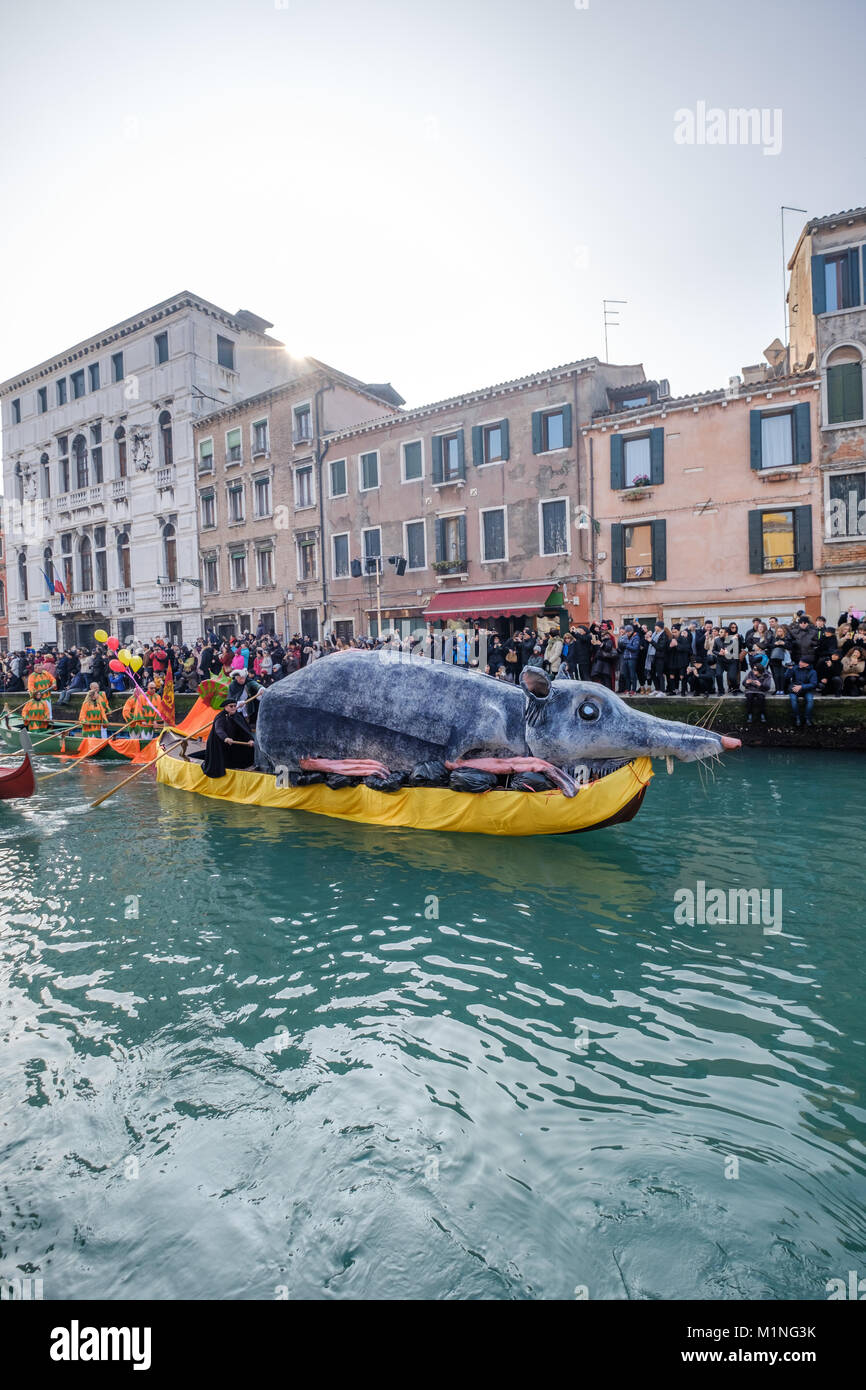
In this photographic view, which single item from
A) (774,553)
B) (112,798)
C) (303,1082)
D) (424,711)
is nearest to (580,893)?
(424,711)

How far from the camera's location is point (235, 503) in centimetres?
3728

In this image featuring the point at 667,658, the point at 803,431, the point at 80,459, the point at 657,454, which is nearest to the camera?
the point at 667,658

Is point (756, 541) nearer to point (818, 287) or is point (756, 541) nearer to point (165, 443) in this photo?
point (818, 287)

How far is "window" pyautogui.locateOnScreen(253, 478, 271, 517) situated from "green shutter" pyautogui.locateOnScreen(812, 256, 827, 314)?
2298 centimetres

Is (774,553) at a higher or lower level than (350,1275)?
higher

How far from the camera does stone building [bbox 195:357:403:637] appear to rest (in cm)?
3406

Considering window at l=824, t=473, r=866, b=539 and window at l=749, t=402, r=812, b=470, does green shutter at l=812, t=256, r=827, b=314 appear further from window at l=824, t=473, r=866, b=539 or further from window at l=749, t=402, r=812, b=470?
window at l=824, t=473, r=866, b=539

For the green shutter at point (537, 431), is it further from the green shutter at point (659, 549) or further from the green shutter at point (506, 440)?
the green shutter at point (659, 549)

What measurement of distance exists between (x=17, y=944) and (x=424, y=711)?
197 inches

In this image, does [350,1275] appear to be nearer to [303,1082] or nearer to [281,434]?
[303,1082]

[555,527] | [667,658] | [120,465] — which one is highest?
[120,465]

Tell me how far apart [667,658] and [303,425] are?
74.5 ft

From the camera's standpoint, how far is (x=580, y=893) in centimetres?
771

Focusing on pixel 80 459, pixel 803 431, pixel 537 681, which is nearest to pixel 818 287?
pixel 803 431
